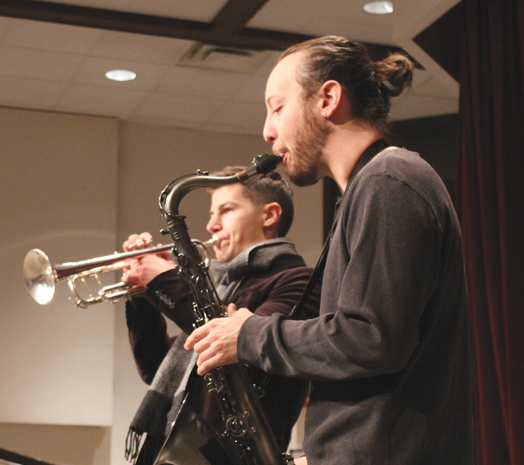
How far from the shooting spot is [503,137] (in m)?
2.87

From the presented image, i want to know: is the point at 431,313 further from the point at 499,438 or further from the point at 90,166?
the point at 90,166

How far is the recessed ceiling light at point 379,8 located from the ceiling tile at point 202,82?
107 centimetres

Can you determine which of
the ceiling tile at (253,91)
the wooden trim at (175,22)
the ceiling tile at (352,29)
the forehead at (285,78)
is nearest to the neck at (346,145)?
the forehead at (285,78)

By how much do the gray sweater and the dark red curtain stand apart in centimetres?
158

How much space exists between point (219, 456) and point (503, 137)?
6.09ft

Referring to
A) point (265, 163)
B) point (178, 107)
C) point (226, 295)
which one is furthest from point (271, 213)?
point (178, 107)

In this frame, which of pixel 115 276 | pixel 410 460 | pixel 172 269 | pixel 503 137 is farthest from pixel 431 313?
pixel 115 276

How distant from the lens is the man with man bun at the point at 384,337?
3.79ft

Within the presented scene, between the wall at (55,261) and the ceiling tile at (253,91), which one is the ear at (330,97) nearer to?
the ceiling tile at (253,91)

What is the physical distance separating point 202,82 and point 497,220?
93.2 inches

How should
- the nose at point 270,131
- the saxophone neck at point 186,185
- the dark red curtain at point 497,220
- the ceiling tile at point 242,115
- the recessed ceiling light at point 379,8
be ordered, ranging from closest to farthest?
1. the nose at point 270,131
2. the saxophone neck at point 186,185
3. the dark red curtain at point 497,220
4. the recessed ceiling light at point 379,8
5. the ceiling tile at point 242,115

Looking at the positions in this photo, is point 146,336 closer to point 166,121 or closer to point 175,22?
point 175,22

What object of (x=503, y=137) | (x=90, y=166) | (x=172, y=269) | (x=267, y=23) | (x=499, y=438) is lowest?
(x=499, y=438)

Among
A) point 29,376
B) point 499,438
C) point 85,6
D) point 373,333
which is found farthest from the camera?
point 29,376
